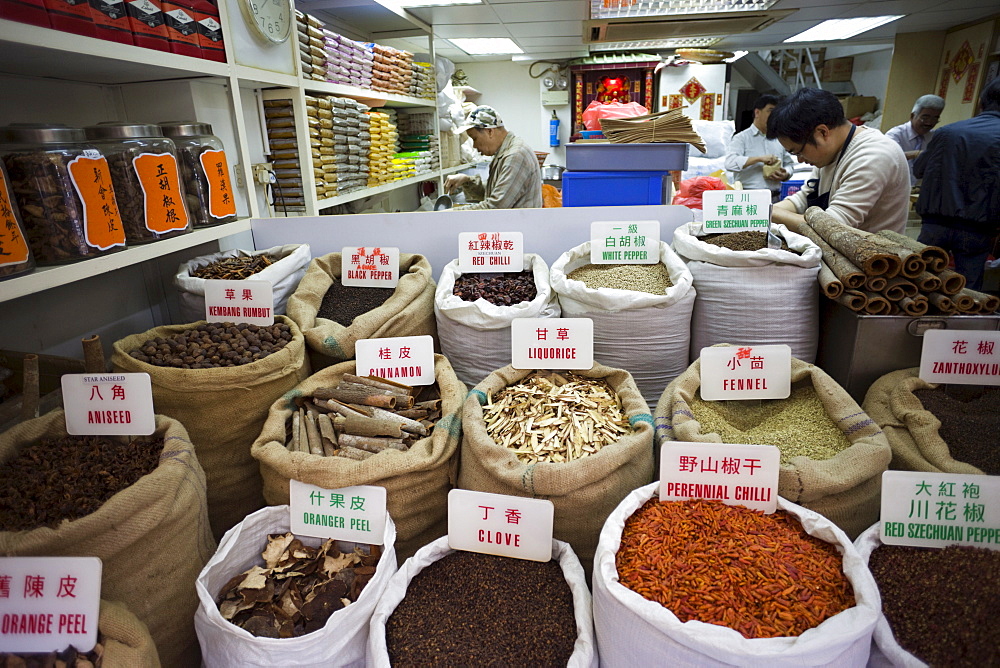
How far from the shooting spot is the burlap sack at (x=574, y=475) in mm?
996

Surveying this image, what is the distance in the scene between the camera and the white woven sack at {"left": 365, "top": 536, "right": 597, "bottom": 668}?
83 cm

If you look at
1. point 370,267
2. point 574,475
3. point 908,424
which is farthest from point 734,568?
point 370,267

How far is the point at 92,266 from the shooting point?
1.12 m

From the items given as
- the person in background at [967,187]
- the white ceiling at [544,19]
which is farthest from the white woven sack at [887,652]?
the white ceiling at [544,19]

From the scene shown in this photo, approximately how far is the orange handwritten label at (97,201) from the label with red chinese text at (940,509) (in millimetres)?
1565

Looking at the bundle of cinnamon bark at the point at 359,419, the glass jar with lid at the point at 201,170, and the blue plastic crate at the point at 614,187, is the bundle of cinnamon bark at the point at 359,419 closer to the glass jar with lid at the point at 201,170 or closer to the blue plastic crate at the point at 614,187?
the glass jar with lid at the point at 201,170

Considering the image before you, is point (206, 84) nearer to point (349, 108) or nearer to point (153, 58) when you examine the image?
point (153, 58)

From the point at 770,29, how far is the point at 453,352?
535cm

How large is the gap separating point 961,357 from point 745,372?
41 centimetres

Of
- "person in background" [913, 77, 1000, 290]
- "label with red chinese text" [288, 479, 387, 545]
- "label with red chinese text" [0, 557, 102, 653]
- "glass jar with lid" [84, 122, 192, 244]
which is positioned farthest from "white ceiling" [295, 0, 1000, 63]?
"label with red chinese text" [0, 557, 102, 653]

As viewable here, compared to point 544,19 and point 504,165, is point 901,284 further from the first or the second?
point 544,19

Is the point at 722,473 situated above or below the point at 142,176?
below

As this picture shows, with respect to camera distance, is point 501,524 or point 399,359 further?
point 399,359

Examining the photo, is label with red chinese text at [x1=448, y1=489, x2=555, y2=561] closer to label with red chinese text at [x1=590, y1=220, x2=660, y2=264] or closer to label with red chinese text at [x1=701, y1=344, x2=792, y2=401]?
Answer: label with red chinese text at [x1=701, y1=344, x2=792, y2=401]
